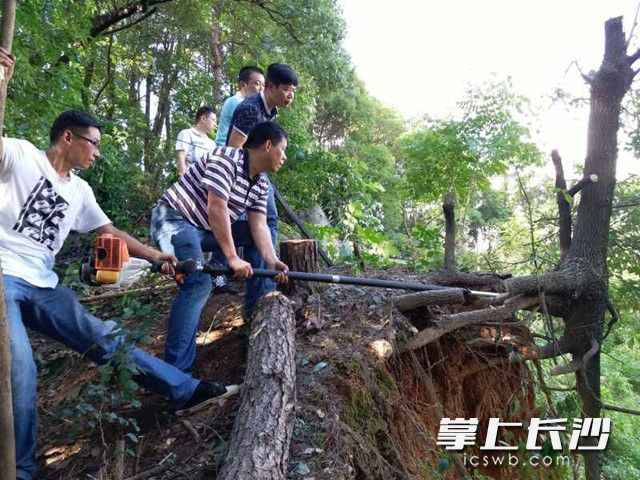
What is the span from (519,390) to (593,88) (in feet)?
10.9

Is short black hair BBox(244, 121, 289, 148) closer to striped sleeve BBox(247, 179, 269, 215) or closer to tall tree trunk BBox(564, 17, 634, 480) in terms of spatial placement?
striped sleeve BBox(247, 179, 269, 215)

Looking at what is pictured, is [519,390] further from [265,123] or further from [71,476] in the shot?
[71,476]

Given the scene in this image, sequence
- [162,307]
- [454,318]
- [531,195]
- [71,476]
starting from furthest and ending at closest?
1. [531,195]
2. [162,307]
3. [454,318]
4. [71,476]

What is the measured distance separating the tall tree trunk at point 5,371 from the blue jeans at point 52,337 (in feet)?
1.80

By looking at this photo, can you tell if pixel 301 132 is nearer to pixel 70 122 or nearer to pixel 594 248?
pixel 594 248

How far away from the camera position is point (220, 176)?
3041 millimetres

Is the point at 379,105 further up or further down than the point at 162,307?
further up

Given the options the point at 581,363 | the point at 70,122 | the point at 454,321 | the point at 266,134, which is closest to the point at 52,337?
the point at 70,122

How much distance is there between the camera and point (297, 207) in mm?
9219

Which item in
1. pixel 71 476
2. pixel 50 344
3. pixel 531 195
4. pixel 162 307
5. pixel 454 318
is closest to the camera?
pixel 71 476

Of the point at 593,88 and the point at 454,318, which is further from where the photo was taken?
the point at 593,88

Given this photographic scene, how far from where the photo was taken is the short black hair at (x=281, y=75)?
3.74 m

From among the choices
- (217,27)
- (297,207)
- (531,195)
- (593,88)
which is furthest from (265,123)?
(217,27)

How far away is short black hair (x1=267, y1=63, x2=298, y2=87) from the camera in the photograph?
3736mm
